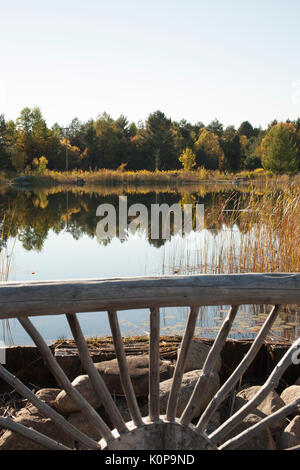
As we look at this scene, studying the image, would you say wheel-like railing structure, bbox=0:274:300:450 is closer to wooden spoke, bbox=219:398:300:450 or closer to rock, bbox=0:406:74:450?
wooden spoke, bbox=219:398:300:450

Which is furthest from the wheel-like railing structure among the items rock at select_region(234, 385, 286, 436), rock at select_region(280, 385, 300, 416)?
rock at select_region(280, 385, 300, 416)

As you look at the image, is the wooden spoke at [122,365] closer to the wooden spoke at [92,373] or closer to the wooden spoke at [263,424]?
the wooden spoke at [92,373]

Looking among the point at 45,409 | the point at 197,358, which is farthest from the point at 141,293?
the point at 197,358

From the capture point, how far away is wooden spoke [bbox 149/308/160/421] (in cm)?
151

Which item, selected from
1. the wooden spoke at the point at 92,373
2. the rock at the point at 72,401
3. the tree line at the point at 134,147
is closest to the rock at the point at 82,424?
the rock at the point at 72,401

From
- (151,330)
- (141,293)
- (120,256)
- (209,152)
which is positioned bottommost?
(120,256)

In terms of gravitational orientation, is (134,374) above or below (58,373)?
below

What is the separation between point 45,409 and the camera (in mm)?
1537

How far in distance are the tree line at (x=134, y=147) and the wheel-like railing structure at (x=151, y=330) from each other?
32098 millimetres

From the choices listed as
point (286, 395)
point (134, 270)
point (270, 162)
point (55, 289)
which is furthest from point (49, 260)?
point (270, 162)

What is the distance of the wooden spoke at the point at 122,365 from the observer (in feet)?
4.92

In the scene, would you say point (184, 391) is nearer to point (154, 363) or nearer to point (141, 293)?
point (154, 363)

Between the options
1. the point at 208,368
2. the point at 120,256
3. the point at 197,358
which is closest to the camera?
the point at 208,368

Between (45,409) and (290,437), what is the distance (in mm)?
1323
